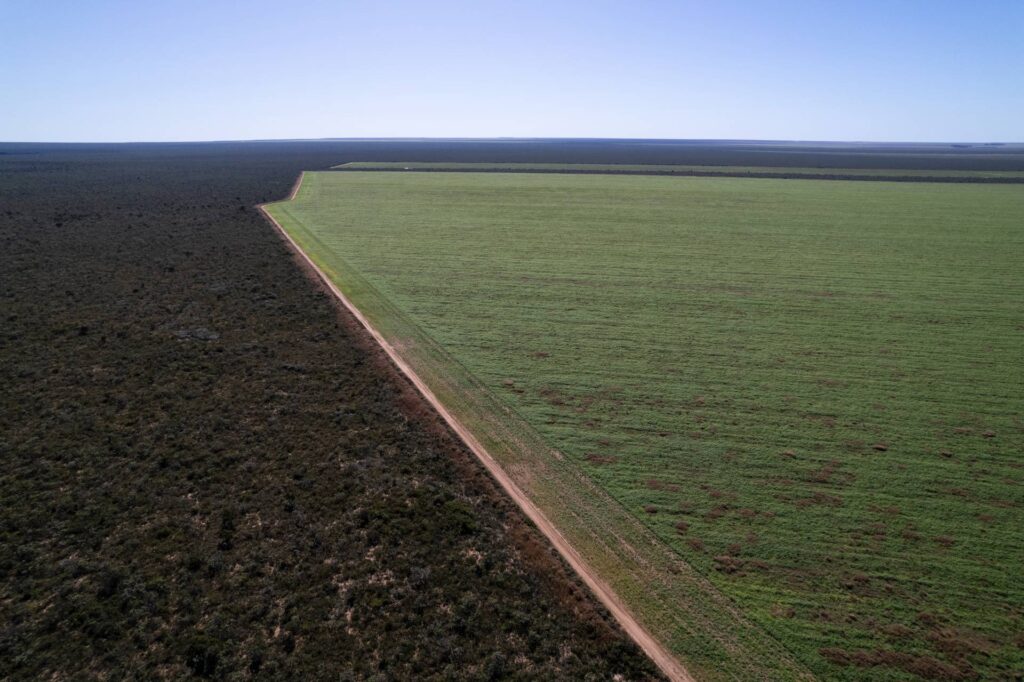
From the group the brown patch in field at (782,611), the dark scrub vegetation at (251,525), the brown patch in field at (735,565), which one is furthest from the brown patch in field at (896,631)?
the dark scrub vegetation at (251,525)

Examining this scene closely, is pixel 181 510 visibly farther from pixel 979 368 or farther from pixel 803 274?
pixel 803 274

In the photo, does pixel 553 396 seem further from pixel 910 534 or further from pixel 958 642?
pixel 958 642

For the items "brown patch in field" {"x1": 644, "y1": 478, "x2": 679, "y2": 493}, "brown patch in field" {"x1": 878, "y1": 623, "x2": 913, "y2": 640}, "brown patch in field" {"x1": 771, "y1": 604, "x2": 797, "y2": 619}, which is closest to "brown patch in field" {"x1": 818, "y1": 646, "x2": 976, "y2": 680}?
"brown patch in field" {"x1": 878, "y1": 623, "x2": 913, "y2": 640}

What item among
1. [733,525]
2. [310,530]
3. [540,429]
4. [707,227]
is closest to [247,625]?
[310,530]

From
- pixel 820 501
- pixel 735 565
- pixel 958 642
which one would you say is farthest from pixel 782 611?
pixel 820 501

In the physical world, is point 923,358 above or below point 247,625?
above

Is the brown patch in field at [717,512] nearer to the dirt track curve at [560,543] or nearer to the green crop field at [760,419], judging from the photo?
the green crop field at [760,419]

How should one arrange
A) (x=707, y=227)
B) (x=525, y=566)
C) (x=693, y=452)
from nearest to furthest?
(x=525, y=566) → (x=693, y=452) → (x=707, y=227)
